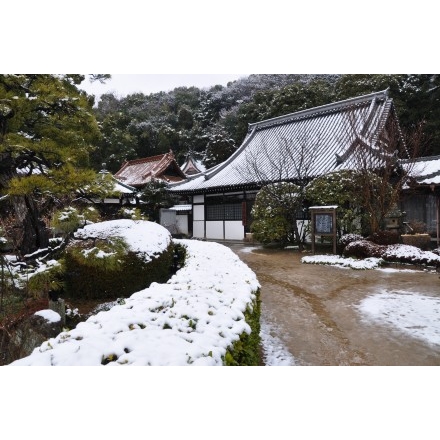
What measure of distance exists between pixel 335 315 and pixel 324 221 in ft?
14.2

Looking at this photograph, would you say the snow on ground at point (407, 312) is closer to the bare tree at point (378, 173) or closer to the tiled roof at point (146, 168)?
the bare tree at point (378, 173)

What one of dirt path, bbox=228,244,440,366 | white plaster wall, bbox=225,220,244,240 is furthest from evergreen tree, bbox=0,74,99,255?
white plaster wall, bbox=225,220,244,240

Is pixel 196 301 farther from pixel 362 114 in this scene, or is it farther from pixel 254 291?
pixel 362 114

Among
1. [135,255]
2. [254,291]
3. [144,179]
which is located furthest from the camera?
[144,179]

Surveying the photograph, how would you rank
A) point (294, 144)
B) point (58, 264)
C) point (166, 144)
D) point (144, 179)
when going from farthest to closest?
point (166, 144), point (144, 179), point (294, 144), point (58, 264)

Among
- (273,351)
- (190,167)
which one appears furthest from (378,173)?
Answer: (190,167)

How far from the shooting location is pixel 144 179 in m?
14.2

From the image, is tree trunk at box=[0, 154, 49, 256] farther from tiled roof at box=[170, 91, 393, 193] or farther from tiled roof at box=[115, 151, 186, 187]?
tiled roof at box=[115, 151, 186, 187]

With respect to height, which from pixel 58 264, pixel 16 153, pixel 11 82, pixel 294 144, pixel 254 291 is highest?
pixel 294 144

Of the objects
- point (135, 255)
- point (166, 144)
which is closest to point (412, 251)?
point (135, 255)

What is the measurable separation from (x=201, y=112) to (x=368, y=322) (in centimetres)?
1150

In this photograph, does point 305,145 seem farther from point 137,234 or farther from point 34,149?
point 34,149

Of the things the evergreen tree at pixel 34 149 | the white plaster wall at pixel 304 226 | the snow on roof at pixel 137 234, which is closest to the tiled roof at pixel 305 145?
the white plaster wall at pixel 304 226

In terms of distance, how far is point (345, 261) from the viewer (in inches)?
259
